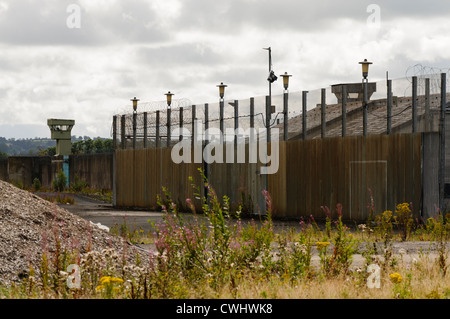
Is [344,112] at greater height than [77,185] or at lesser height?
greater

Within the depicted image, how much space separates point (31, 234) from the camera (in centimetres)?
1068

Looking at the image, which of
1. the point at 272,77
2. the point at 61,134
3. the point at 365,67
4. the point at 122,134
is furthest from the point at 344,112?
the point at 61,134

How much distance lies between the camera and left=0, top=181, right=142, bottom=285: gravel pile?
9.56 metres

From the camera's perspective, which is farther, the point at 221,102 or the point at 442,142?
the point at 221,102

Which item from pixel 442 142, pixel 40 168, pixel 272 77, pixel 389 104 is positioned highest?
pixel 272 77

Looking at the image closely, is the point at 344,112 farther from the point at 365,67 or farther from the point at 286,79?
the point at 286,79

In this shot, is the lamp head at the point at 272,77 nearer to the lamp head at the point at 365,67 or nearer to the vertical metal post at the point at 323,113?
the vertical metal post at the point at 323,113

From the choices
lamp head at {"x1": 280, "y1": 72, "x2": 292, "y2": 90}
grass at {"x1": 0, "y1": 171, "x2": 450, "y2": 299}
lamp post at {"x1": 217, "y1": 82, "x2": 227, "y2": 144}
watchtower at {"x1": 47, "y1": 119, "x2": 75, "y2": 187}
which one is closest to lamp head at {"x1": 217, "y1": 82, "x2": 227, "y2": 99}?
lamp post at {"x1": 217, "y1": 82, "x2": 227, "y2": 144}

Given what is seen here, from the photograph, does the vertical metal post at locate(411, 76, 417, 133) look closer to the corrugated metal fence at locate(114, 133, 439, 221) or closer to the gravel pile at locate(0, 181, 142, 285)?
the corrugated metal fence at locate(114, 133, 439, 221)

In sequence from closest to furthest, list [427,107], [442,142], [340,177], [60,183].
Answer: [442,142] < [427,107] < [340,177] < [60,183]
